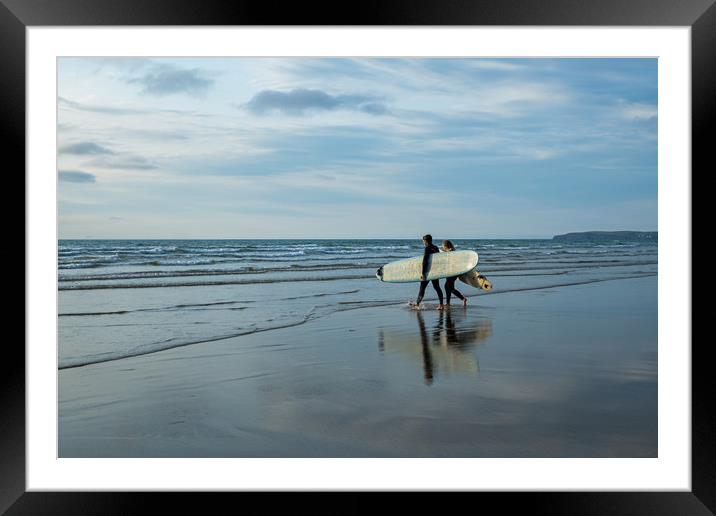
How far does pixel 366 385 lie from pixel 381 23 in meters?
2.52

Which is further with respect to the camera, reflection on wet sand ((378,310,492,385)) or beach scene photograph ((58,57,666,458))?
reflection on wet sand ((378,310,492,385))

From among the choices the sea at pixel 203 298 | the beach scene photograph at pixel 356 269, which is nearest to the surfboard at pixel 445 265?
the beach scene photograph at pixel 356 269

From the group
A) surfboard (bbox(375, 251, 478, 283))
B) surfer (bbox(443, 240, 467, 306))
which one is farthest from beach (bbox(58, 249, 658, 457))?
surfboard (bbox(375, 251, 478, 283))

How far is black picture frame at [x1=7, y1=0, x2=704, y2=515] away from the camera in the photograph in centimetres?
307

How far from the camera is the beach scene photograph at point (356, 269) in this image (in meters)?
3.67

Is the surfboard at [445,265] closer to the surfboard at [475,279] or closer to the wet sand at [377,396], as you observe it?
the surfboard at [475,279]

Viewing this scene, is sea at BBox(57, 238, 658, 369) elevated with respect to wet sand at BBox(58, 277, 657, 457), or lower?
elevated

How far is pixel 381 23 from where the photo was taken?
3.08 metres

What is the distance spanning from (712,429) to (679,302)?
683 mm

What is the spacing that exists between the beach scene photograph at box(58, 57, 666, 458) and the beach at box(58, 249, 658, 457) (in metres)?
0.02

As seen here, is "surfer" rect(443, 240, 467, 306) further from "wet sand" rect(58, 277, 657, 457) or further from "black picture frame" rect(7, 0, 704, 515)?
"black picture frame" rect(7, 0, 704, 515)

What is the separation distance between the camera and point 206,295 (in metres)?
10.8

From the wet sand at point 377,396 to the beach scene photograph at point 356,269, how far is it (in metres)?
0.02

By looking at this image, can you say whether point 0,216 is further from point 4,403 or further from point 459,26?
point 459,26
